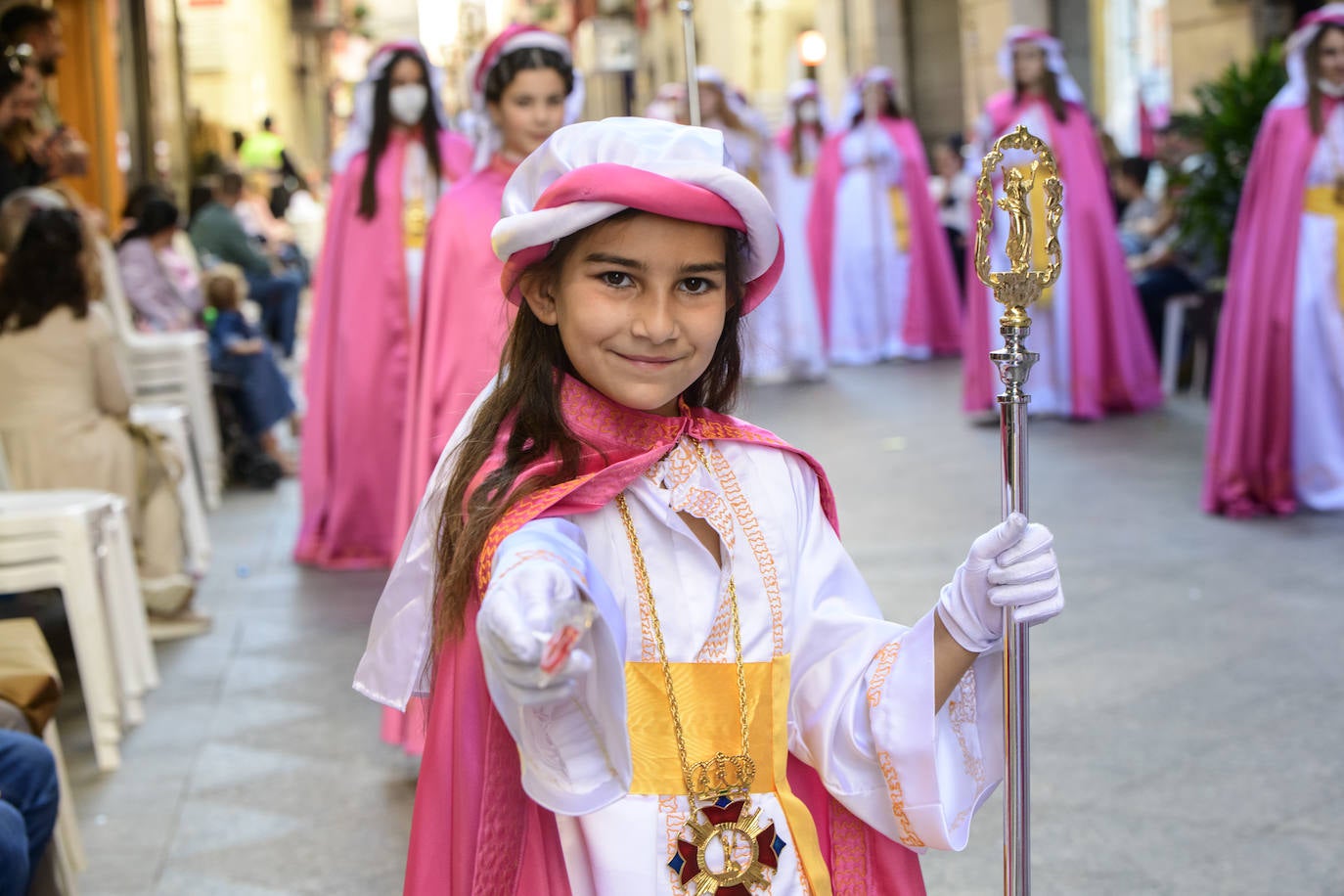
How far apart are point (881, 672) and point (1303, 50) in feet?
19.0

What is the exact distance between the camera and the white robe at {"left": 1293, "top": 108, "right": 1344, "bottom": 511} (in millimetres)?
7129

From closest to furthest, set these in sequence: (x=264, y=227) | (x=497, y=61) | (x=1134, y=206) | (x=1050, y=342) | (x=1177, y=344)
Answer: (x=497, y=61) → (x=1050, y=342) → (x=1177, y=344) → (x=1134, y=206) → (x=264, y=227)

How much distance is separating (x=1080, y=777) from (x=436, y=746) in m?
2.56

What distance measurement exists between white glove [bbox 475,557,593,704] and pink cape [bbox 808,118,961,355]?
12.7 m

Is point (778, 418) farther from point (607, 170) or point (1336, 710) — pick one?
point (607, 170)

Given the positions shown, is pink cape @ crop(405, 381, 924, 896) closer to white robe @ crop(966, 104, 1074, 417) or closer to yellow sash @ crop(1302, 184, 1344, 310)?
yellow sash @ crop(1302, 184, 1344, 310)

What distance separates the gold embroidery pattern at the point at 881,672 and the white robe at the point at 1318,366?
5680 mm

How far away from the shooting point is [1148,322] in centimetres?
1144

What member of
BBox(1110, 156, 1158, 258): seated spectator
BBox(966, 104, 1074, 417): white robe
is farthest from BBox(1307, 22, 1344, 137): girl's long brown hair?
BBox(1110, 156, 1158, 258): seated spectator

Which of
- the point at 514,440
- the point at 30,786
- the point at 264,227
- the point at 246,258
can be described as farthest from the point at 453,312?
the point at 264,227

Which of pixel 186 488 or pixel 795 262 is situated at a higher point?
pixel 795 262

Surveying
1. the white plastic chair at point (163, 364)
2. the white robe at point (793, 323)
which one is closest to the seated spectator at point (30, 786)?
the white plastic chair at point (163, 364)

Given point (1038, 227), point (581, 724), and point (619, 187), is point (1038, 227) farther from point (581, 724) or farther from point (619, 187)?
point (581, 724)

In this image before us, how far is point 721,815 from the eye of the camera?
1996 millimetres
